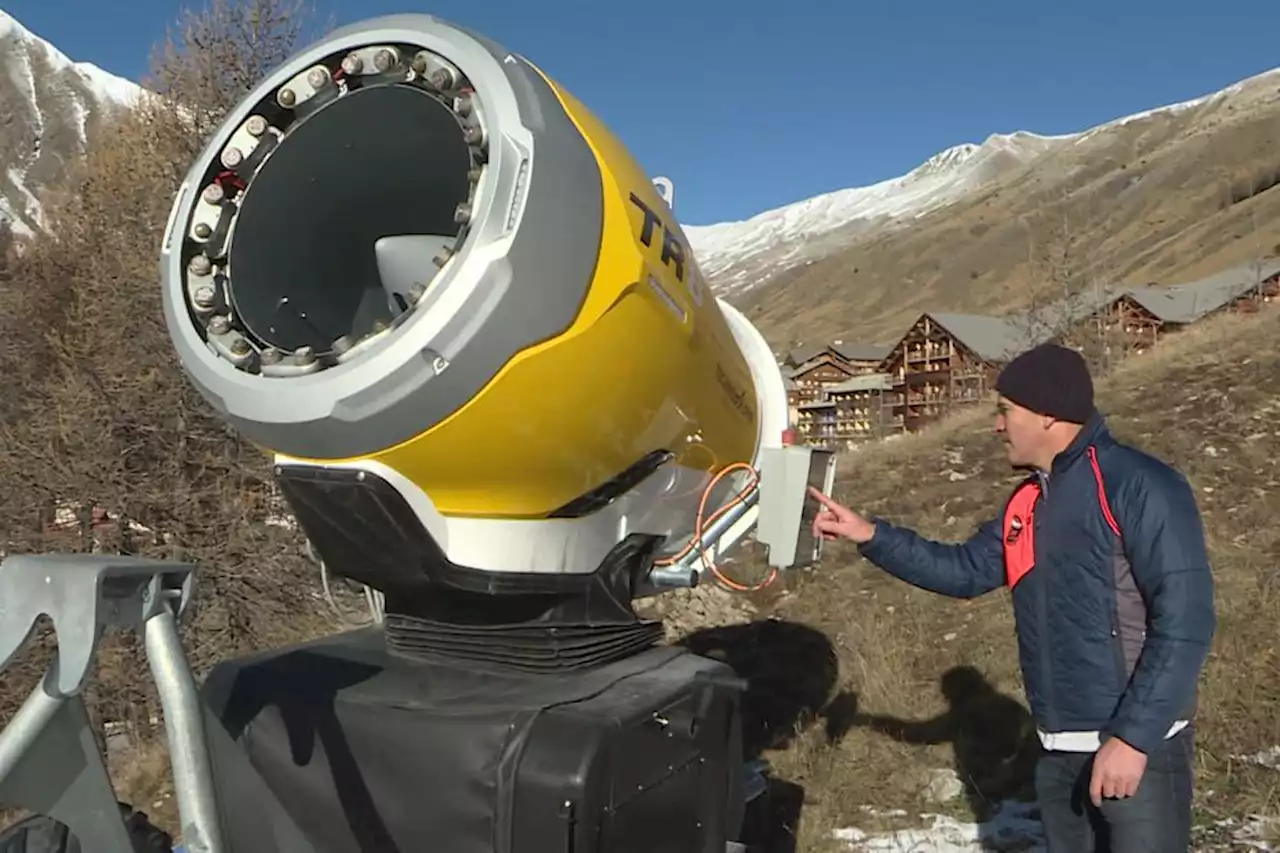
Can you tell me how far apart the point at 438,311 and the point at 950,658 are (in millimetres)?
5265

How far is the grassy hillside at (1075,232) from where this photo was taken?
103 meters

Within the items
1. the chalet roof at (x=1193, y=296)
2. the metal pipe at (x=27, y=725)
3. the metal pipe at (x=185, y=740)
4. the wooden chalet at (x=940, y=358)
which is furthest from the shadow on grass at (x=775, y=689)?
the chalet roof at (x=1193, y=296)

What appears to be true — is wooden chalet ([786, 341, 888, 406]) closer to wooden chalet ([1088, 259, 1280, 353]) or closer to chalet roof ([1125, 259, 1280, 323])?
chalet roof ([1125, 259, 1280, 323])

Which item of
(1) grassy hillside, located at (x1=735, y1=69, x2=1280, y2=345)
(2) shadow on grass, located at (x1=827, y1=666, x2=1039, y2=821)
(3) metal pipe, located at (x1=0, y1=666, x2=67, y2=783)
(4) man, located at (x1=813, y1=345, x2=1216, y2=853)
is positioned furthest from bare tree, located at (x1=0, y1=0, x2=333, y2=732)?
(1) grassy hillside, located at (x1=735, y1=69, x2=1280, y2=345)

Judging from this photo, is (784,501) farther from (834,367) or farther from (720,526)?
(834,367)

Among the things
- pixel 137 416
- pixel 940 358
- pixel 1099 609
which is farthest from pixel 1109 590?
pixel 940 358

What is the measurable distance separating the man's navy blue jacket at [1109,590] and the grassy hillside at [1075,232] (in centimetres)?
9172

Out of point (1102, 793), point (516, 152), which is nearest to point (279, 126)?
point (516, 152)

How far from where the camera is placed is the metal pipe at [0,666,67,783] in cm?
176

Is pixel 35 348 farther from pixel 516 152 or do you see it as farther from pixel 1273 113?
pixel 1273 113

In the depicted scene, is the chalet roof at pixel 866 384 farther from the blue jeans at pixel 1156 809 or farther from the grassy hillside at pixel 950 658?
the blue jeans at pixel 1156 809

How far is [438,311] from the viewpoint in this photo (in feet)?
8.17

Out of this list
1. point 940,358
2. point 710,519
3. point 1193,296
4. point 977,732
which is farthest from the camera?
point 940,358

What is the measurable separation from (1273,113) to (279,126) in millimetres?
166805
